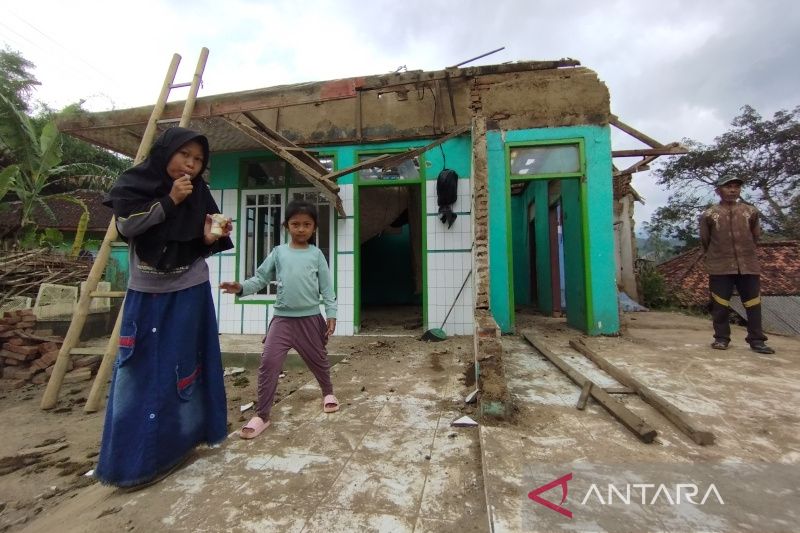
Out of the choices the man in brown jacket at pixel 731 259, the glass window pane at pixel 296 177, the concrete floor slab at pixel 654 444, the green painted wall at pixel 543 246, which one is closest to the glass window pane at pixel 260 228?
the glass window pane at pixel 296 177

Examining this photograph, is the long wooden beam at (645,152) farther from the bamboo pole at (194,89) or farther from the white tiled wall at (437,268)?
the bamboo pole at (194,89)

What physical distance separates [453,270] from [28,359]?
596cm

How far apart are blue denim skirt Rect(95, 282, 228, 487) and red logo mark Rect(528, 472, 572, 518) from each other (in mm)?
1810

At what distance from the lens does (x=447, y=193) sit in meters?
5.55

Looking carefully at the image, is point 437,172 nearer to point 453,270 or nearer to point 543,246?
point 453,270

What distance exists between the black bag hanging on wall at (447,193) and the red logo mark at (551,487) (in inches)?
168

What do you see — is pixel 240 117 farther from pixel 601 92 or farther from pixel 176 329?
pixel 601 92

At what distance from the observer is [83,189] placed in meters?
15.3

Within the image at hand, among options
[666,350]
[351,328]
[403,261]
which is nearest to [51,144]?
[351,328]

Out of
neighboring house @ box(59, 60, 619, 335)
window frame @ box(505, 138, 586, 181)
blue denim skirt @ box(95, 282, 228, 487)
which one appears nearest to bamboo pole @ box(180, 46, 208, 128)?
neighboring house @ box(59, 60, 619, 335)

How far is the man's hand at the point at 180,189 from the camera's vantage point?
1.90 m

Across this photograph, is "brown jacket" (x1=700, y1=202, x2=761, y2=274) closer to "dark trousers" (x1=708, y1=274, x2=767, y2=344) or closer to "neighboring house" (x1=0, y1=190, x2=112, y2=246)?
"dark trousers" (x1=708, y1=274, x2=767, y2=344)

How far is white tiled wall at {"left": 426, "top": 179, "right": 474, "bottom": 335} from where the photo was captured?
575 cm

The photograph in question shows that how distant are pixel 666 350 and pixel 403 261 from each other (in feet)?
25.1
